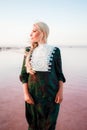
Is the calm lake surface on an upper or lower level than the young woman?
lower

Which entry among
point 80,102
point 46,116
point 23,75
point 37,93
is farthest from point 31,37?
point 80,102

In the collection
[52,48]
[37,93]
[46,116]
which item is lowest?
[46,116]

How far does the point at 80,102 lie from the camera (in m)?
6.55

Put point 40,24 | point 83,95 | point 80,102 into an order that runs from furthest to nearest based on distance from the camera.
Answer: point 83,95, point 80,102, point 40,24

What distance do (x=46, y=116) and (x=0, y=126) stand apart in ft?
6.66

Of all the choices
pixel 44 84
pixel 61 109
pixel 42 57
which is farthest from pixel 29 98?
pixel 61 109

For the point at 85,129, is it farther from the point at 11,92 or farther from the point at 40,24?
the point at 11,92

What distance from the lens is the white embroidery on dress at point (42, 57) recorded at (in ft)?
9.34

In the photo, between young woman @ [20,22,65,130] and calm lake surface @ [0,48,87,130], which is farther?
calm lake surface @ [0,48,87,130]

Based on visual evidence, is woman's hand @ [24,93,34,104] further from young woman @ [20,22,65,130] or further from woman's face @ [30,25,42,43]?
woman's face @ [30,25,42,43]

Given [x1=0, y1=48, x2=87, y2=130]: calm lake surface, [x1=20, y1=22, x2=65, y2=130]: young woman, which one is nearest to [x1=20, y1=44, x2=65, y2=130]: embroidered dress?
[x1=20, y1=22, x2=65, y2=130]: young woman

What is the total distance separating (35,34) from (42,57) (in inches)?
10.1

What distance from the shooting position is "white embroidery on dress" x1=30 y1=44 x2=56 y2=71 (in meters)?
2.85

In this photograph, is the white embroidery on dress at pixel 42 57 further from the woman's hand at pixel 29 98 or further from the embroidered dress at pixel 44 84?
the woman's hand at pixel 29 98
